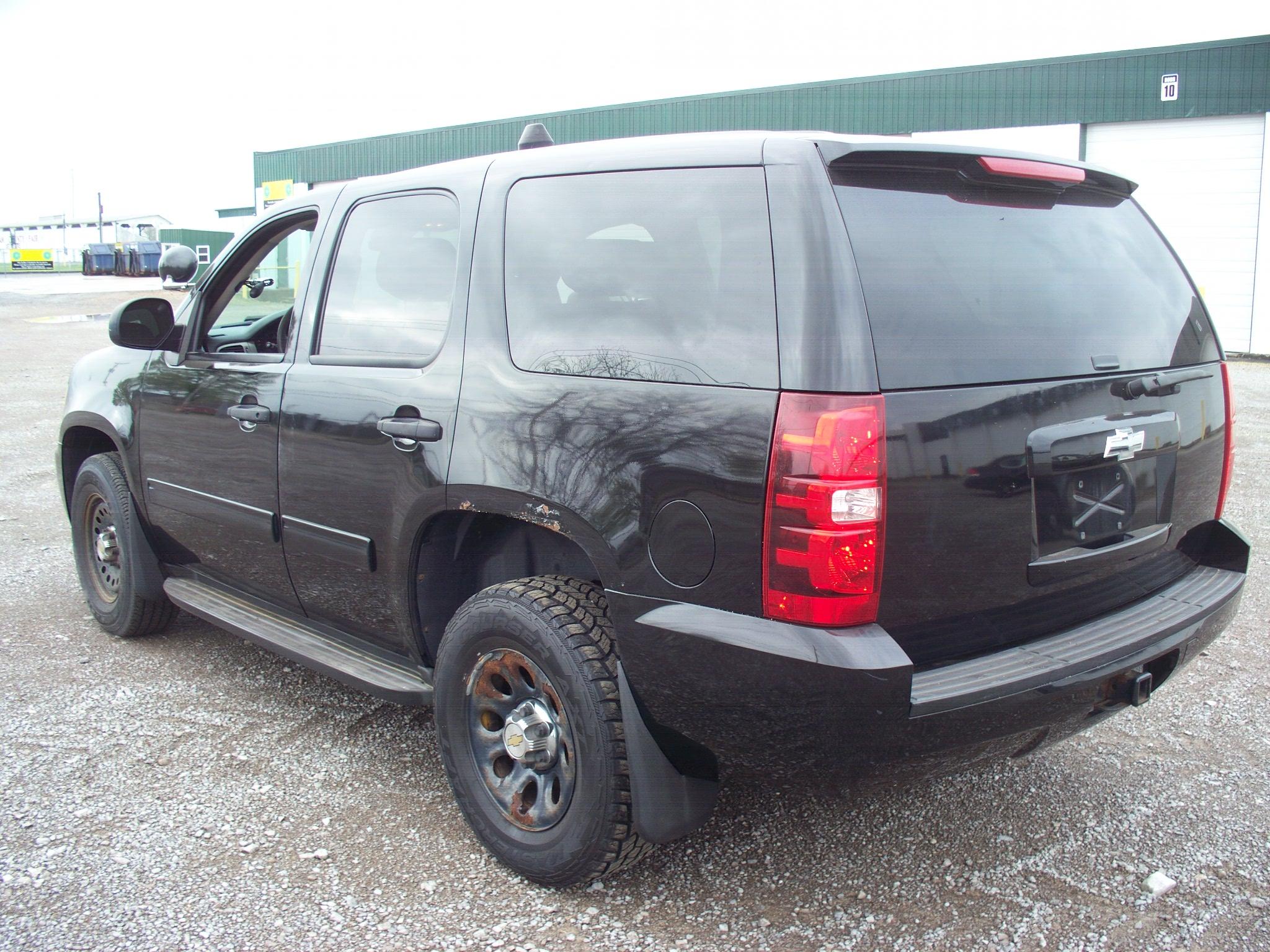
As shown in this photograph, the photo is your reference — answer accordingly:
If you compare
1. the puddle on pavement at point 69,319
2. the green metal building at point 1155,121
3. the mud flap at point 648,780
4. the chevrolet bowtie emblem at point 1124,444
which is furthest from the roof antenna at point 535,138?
the puddle on pavement at point 69,319

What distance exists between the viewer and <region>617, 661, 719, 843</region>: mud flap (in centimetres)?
238

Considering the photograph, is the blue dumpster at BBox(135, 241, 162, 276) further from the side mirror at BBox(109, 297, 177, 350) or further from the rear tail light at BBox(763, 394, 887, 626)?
the rear tail light at BBox(763, 394, 887, 626)

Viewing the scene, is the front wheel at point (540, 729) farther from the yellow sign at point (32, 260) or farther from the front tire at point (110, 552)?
the yellow sign at point (32, 260)

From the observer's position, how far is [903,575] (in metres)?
2.15

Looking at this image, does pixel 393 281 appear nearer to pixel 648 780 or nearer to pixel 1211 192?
pixel 648 780

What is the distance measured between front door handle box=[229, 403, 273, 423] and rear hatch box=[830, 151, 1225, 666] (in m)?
2.06

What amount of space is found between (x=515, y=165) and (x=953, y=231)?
1.21m

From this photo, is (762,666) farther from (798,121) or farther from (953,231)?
(798,121)

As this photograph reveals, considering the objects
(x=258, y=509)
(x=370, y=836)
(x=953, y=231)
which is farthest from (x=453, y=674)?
(x=953, y=231)

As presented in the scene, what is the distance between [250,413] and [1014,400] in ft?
7.87

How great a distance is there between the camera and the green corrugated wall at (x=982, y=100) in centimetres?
2052

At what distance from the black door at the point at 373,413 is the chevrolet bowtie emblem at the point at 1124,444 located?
5.37 ft

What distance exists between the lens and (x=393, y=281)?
3.19 m

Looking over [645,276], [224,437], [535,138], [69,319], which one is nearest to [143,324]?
[224,437]
